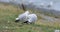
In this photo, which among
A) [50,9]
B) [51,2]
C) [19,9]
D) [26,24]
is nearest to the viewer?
[26,24]

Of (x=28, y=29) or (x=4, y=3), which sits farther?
(x=4, y=3)

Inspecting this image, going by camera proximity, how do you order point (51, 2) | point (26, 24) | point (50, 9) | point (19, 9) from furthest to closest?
point (51, 2), point (50, 9), point (19, 9), point (26, 24)

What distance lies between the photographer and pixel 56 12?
38.4 ft

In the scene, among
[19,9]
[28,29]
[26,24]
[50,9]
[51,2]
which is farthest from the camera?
[51,2]

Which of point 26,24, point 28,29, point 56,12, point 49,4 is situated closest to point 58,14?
point 56,12

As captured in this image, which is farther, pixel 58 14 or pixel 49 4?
pixel 49 4

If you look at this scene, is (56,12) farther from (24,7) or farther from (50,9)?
(24,7)

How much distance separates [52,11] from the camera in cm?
1184

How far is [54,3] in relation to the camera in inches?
504

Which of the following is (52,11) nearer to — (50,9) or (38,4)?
(50,9)

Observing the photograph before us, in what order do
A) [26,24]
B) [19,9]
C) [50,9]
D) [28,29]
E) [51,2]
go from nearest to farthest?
[28,29], [26,24], [19,9], [50,9], [51,2]

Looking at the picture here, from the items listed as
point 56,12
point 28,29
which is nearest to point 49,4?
point 56,12

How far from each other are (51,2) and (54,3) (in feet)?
0.66

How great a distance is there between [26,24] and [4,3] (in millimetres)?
5295
